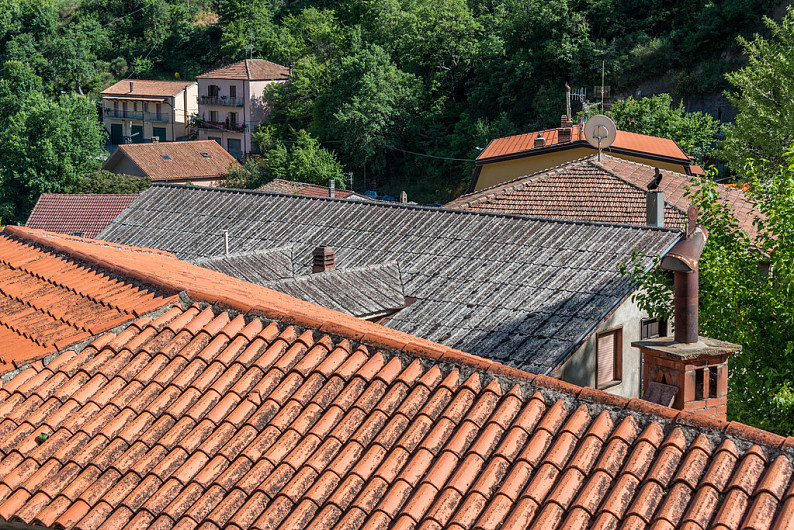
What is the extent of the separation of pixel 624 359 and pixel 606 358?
1.48 feet

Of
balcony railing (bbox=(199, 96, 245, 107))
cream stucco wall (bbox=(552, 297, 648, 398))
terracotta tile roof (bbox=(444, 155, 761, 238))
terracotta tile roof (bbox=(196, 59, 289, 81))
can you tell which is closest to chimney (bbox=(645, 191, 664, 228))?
cream stucco wall (bbox=(552, 297, 648, 398))

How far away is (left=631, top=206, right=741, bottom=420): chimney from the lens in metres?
7.11

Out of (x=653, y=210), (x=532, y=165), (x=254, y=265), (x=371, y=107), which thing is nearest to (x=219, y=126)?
(x=371, y=107)

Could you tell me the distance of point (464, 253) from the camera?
55.5ft

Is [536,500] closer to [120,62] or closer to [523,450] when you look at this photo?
[523,450]

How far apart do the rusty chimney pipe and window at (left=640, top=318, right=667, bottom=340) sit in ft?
25.1

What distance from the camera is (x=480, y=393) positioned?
578 cm

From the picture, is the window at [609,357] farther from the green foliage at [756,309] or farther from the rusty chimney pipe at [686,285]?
the rusty chimney pipe at [686,285]

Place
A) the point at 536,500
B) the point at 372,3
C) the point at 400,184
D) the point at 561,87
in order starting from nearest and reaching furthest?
the point at 536,500
the point at 561,87
the point at 400,184
the point at 372,3

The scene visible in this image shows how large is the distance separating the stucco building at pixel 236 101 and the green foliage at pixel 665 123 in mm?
32107

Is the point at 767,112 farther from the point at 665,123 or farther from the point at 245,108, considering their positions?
the point at 245,108

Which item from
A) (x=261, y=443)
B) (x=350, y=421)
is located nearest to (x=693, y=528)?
(x=350, y=421)

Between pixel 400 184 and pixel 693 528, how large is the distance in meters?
53.4

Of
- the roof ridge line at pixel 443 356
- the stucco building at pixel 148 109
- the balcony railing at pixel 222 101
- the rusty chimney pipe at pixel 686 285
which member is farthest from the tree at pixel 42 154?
the rusty chimney pipe at pixel 686 285
